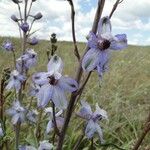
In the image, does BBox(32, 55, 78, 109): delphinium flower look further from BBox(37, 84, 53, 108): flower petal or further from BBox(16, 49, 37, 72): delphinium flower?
BBox(16, 49, 37, 72): delphinium flower

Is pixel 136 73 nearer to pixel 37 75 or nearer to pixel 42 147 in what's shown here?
pixel 42 147

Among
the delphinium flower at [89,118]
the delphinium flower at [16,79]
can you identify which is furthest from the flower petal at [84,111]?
the delphinium flower at [16,79]

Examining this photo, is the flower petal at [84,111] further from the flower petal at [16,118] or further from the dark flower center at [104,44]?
the flower petal at [16,118]

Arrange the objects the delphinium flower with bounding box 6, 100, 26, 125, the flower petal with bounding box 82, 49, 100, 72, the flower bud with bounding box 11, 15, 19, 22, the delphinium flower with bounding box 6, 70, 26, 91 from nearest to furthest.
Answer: the flower petal with bounding box 82, 49, 100, 72
the delphinium flower with bounding box 6, 70, 26, 91
the delphinium flower with bounding box 6, 100, 26, 125
the flower bud with bounding box 11, 15, 19, 22

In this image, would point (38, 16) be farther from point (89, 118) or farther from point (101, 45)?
point (101, 45)

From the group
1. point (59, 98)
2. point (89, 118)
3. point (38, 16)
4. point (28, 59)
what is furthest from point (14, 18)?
point (59, 98)

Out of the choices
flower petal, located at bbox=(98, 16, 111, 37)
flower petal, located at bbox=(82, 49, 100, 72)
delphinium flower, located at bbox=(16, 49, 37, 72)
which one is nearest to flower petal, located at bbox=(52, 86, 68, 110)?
flower petal, located at bbox=(82, 49, 100, 72)

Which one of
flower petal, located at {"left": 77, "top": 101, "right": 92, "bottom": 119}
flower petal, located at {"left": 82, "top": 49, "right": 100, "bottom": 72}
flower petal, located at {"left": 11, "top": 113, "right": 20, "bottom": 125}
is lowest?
flower petal, located at {"left": 11, "top": 113, "right": 20, "bottom": 125}

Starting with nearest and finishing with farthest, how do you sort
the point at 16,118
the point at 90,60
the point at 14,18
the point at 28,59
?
1. the point at 90,60
2. the point at 28,59
3. the point at 16,118
4. the point at 14,18
